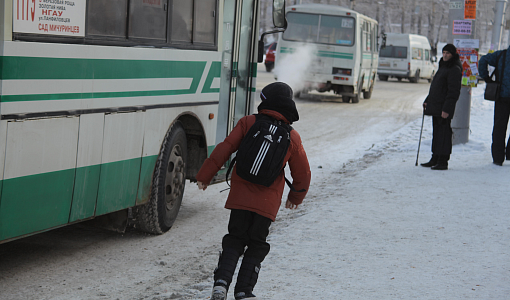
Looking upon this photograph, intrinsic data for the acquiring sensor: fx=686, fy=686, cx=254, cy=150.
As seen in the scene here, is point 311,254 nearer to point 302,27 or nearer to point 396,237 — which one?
point 396,237

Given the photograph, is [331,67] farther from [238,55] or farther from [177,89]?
[177,89]

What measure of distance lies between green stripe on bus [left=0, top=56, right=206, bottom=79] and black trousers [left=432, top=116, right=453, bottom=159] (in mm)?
4308

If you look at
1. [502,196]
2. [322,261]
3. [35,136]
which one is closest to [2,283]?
[35,136]

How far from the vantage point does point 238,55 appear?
7.19 m

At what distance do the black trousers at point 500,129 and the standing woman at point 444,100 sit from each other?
30.0 inches

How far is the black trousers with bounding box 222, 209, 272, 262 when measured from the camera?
4.20 metres

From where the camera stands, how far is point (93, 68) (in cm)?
484

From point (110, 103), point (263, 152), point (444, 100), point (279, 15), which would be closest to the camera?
point (263, 152)

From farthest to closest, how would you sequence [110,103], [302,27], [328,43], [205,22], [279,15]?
[302,27], [328,43], [279,15], [205,22], [110,103]

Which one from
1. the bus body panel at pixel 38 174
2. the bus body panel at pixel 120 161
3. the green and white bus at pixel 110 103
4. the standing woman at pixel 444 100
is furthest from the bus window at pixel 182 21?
the standing woman at pixel 444 100

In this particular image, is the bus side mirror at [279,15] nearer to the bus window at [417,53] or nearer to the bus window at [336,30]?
the bus window at [336,30]

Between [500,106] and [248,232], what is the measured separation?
6.45 meters

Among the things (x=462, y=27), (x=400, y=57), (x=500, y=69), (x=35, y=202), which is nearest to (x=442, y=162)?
(x=500, y=69)

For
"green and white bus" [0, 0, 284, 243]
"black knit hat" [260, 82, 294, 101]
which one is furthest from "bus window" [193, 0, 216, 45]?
"black knit hat" [260, 82, 294, 101]
